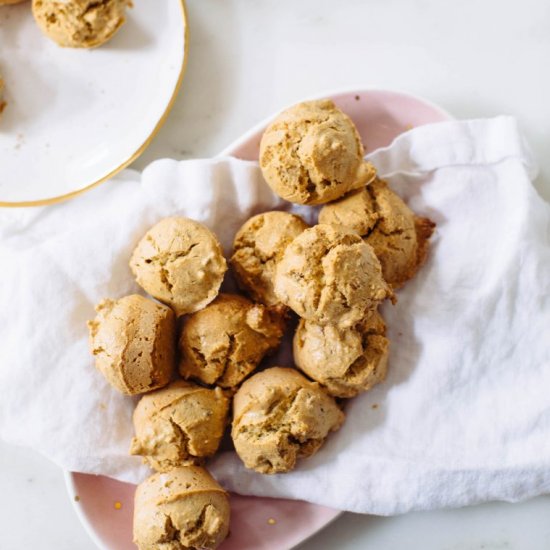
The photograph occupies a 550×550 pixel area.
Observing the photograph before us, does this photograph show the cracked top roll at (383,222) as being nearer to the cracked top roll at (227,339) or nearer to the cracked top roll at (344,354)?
the cracked top roll at (344,354)

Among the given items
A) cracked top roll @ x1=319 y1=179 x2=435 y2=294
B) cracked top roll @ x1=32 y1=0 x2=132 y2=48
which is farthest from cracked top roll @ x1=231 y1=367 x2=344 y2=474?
cracked top roll @ x1=32 y1=0 x2=132 y2=48

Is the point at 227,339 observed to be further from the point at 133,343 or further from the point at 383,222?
the point at 383,222

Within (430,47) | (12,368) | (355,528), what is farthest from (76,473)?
(430,47)

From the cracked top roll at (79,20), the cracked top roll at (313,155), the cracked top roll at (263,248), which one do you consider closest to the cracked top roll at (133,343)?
the cracked top roll at (263,248)

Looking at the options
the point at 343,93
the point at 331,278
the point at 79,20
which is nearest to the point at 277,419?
the point at 331,278

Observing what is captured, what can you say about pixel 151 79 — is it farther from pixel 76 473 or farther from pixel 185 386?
pixel 76 473

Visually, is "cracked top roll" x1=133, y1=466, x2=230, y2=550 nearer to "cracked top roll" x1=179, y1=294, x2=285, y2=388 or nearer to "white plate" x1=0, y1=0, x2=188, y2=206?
"cracked top roll" x1=179, y1=294, x2=285, y2=388
